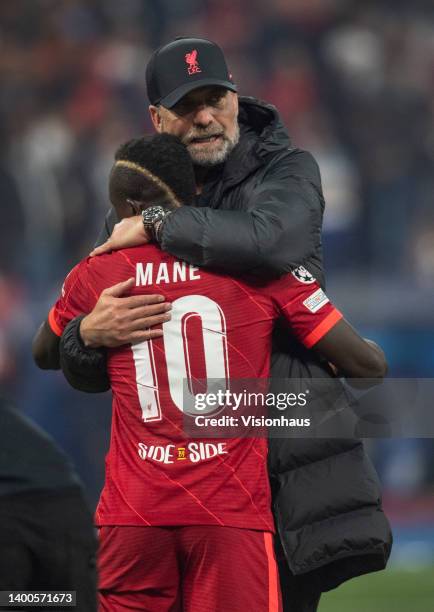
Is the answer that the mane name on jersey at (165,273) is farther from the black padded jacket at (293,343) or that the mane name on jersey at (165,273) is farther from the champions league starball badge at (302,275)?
the champions league starball badge at (302,275)

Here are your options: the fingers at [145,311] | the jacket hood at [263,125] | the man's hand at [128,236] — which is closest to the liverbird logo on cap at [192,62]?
the jacket hood at [263,125]

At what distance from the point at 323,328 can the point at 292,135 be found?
6.58 metres

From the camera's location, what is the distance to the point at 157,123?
3.51 m

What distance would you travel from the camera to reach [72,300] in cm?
322

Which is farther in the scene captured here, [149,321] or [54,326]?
[54,326]

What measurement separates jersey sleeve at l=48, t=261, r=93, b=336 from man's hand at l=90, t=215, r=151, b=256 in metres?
0.09

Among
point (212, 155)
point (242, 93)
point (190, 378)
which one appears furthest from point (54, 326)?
point (242, 93)

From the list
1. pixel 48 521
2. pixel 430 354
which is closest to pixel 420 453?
pixel 430 354

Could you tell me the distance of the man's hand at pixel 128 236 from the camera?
3031 millimetres

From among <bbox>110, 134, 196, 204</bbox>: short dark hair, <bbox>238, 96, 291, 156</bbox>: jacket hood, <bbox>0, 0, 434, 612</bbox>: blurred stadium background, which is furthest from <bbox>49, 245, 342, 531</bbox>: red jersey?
<bbox>0, 0, 434, 612</bbox>: blurred stadium background

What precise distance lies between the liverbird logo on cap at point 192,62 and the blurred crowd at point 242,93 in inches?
197

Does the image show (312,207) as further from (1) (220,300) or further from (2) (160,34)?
(2) (160,34)

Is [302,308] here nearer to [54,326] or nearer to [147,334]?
[147,334]

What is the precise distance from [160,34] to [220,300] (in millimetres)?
7716
